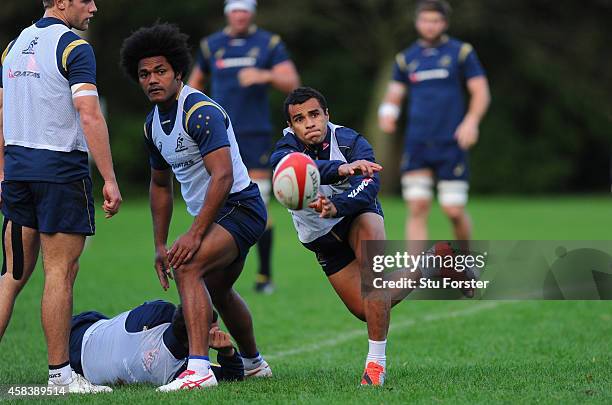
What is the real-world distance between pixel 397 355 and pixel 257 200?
1.72m

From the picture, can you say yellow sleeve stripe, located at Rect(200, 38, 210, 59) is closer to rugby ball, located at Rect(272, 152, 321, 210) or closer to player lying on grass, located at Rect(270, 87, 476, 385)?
player lying on grass, located at Rect(270, 87, 476, 385)

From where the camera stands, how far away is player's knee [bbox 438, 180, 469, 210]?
1023 cm

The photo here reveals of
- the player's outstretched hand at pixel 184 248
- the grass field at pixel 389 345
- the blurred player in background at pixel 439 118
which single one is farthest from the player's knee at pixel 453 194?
the player's outstretched hand at pixel 184 248

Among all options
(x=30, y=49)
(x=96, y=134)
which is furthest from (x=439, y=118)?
(x=30, y=49)

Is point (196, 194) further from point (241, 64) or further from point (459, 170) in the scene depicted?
point (459, 170)

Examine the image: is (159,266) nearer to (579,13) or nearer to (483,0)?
(483,0)

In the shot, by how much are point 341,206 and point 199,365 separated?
1170 mm

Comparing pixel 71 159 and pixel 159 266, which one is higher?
pixel 71 159

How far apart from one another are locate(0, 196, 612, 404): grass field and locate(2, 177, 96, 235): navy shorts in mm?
966

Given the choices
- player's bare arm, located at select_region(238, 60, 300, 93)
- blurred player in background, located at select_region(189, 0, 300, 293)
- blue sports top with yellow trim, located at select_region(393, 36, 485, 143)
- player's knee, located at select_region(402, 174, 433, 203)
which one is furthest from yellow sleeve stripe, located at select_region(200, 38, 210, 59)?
player's knee, located at select_region(402, 174, 433, 203)

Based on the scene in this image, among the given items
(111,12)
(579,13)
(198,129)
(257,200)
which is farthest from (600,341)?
(579,13)

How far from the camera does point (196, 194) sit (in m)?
6.04

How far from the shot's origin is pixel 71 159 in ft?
18.7

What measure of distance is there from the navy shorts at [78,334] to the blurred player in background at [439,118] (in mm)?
4644
